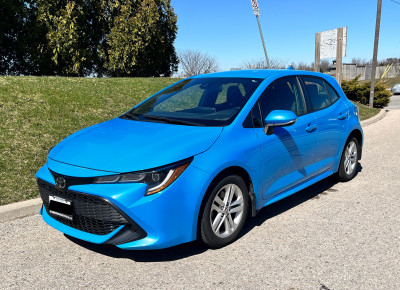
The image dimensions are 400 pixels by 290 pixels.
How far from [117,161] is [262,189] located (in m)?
1.52

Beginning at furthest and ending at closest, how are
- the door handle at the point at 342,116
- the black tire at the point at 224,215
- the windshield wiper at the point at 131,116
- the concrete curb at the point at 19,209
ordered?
the door handle at the point at 342,116 < the concrete curb at the point at 19,209 < the windshield wiper at the point at 131,116 < the black tire at the point at 224,215

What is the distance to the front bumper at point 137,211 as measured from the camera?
2887mm

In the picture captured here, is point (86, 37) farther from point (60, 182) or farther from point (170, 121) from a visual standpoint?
point (60, 182)

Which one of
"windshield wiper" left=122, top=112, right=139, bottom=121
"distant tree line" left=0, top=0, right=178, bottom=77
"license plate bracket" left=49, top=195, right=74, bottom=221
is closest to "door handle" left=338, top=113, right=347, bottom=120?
"windshield wiper" left=122, top=112, right=139, bottom=121

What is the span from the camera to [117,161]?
303cm

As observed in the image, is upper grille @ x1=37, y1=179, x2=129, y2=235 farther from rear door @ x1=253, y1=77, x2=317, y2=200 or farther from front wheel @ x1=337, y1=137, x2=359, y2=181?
front wheel @ x1=337, y1=137, x2=359, y2=181

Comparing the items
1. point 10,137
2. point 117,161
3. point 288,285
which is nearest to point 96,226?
point 117,161

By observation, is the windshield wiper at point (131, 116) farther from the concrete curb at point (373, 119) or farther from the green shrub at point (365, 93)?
the green shrub at point (365, 93)

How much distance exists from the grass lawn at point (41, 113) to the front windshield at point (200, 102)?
199 centimetres

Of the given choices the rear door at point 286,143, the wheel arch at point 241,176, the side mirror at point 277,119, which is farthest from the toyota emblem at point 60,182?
the side mirror at point 277,119

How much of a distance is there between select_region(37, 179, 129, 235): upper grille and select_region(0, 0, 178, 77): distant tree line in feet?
40.2

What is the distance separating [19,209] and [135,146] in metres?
2.09

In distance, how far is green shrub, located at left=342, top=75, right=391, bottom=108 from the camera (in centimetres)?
1650

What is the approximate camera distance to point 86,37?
52.0 feet
